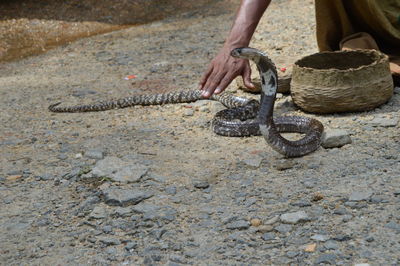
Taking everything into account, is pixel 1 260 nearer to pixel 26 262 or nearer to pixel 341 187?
pixel 26 262

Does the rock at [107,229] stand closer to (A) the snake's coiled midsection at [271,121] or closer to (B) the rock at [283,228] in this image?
(B) the rock at [283,228]

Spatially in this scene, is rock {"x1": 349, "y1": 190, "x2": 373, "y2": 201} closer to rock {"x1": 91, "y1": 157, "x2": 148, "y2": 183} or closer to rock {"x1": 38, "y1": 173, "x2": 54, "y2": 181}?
rock {"x1": 91, "y1": 157, "x2": 148, "y2": 183}

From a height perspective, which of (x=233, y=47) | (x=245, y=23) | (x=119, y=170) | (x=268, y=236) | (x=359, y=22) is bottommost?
(x=119, y=170)

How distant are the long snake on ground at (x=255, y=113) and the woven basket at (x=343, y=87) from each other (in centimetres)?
26

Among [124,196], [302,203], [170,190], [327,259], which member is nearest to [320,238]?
[327,259]

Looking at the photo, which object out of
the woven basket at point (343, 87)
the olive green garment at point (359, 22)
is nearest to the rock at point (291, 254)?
the woven basket at point (343, 87)

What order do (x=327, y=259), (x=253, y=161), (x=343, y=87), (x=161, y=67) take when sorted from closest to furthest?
1. (x=327, y=259)
2. (x=253, y=161)
3. (x=343, y=87)
4. (x=161, y=67)

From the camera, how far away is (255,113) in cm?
580

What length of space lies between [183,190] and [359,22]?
2841 millimetres

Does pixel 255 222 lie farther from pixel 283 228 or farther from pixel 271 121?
pixel 271 121

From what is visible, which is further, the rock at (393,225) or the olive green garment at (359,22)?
the olive green garment at (359,22)

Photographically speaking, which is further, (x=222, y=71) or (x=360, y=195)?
(x=222, y=71)

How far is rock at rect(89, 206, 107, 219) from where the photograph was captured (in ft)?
12.7

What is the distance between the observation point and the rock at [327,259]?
3.19 metres
